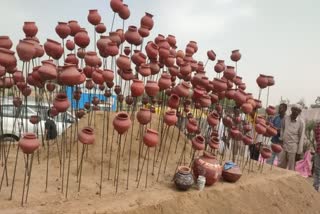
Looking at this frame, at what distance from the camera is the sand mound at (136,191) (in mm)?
3720

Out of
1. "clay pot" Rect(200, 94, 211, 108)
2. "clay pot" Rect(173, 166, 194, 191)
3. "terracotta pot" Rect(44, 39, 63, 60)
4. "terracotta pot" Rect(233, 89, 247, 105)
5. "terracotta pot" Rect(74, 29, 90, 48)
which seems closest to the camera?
"terracotta pot" Rect(44, 39, 63, 60)

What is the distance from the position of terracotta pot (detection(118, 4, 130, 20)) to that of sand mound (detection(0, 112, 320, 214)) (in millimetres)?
1548

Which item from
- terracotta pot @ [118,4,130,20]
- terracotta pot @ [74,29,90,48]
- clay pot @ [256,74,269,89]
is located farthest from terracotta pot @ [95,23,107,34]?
clay pot @ [256,74,269,89]

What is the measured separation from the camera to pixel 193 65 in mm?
5484

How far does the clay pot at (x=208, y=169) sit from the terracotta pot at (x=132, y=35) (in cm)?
170

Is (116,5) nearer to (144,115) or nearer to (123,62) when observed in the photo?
(123,62)

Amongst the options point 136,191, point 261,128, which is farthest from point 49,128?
point 261,128

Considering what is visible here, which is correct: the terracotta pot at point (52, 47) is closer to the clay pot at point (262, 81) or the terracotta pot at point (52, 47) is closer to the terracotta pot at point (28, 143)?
the terracotta pot at point (28, 143)

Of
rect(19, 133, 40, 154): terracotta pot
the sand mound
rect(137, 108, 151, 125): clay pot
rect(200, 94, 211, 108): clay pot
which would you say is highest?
rect(200, 94, 211, 108): clay pot

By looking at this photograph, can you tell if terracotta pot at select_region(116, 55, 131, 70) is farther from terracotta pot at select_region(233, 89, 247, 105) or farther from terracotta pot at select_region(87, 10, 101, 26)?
terracotta pot at select_region(233, 89, 247, 105)

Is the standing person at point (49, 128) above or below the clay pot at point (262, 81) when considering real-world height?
below

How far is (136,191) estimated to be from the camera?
13.9 feet

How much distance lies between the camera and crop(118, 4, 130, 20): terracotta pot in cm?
505

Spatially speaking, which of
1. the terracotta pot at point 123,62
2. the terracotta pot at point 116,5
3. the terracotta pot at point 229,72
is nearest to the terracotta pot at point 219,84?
the terracotta pot at point 229,72
